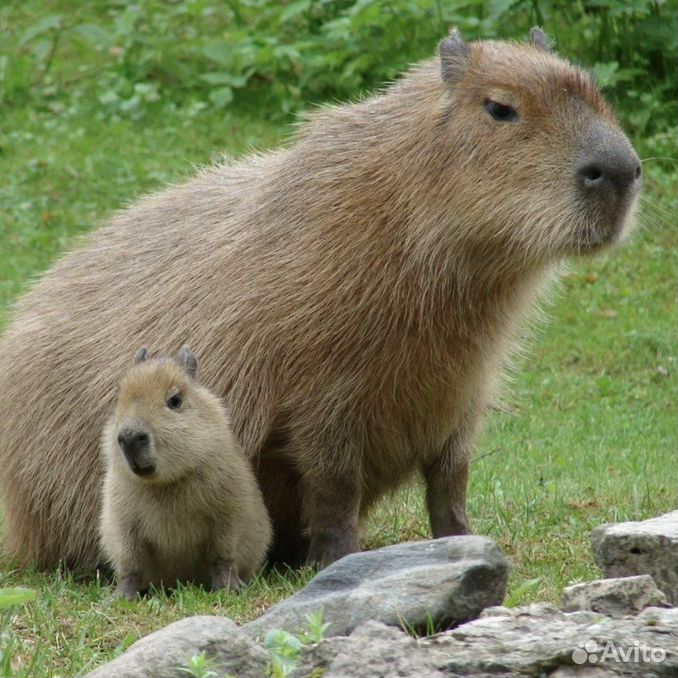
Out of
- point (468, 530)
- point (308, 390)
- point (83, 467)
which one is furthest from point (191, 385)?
point (468, 530)

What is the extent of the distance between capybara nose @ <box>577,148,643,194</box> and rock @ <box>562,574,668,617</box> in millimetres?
1503

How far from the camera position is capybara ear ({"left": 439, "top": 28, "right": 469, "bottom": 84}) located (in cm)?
506

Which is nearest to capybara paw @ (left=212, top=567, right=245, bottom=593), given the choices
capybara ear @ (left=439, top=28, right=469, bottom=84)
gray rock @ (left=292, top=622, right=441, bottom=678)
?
gray rock @ (left=292, top=622, right=441, bottom=678)

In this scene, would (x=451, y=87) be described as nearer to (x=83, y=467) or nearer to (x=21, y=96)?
(x=83, y=467)

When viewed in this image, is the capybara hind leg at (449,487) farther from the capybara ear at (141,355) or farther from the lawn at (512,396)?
the capybara ear at (141,355)

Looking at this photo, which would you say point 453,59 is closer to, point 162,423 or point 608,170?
point 608,170

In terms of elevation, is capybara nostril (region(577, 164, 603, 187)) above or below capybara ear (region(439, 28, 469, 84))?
below

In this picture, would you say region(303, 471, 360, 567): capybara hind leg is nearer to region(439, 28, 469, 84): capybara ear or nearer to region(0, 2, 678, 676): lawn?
region(0, 2, 678, 676): lawn

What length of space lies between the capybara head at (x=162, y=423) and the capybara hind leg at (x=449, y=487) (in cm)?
93

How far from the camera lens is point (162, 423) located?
15.9 ft

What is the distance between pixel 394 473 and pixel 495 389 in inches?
21.7

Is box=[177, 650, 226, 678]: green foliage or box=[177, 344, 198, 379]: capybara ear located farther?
box=[177, 344, 198, 379]: capybara ear

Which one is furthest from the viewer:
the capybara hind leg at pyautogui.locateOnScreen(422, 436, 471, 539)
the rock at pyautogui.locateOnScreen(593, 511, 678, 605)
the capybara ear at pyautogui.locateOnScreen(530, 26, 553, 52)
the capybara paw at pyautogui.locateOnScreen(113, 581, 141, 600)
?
the capybara hind leg at pyautogui.locateOnScreen(422, 436, 471, 539)

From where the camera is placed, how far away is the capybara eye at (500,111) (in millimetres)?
4883
